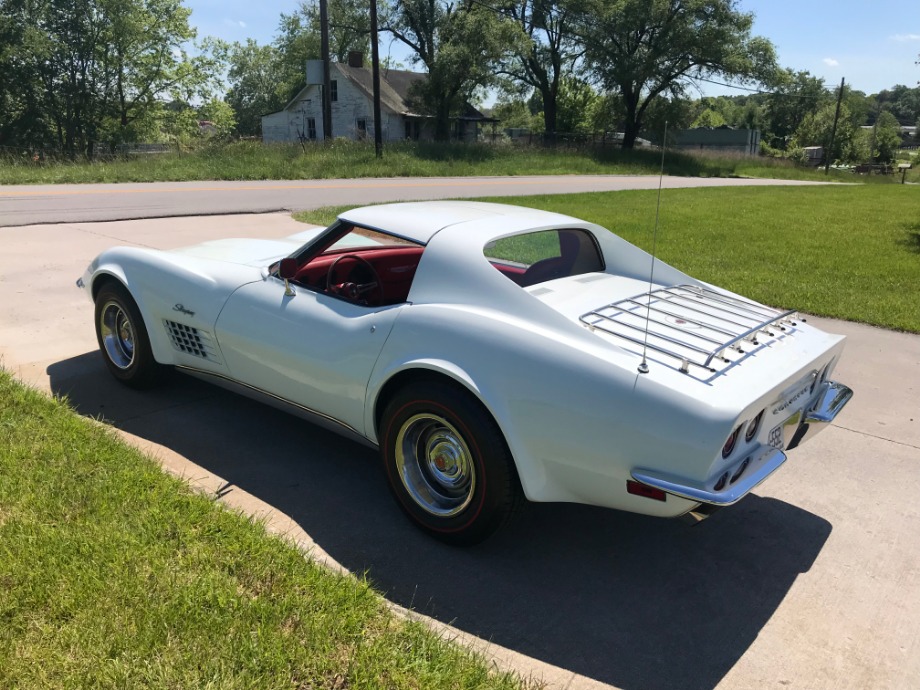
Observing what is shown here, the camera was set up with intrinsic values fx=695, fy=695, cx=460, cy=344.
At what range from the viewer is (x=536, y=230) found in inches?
133

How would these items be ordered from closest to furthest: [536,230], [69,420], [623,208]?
[536,230] → [69,420] → [623,208]

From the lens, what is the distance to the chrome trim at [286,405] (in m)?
3.24

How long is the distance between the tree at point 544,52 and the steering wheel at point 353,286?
41411 mm

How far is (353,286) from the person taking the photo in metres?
3.45

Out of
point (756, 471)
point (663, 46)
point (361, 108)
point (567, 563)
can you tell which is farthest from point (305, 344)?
point (361, 108)

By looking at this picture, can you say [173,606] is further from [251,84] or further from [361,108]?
[251,84]

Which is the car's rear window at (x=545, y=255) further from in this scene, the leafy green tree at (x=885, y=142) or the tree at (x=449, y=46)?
the leafy green tree at (x=885, y=142)

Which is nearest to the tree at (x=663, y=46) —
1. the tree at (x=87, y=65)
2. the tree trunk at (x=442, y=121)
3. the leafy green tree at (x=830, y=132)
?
the tree trunk at (x=442, y=121)

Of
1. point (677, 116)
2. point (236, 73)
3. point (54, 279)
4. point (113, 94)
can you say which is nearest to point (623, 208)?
point (54, 279)

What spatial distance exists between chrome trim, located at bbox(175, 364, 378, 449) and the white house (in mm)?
43661

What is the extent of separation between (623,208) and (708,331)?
1299 centimetres

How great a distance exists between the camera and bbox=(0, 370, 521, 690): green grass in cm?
209

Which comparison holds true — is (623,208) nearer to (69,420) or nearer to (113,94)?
(69,420)

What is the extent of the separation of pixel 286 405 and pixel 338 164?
866 inches
